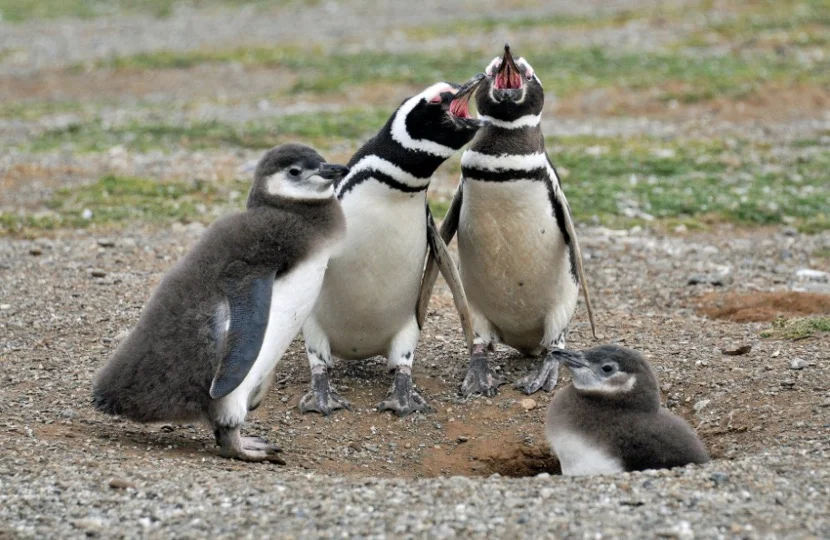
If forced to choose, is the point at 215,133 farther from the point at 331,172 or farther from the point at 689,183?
the point at 331,172

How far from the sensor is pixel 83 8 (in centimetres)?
2367

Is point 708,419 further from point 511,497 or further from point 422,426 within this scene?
point 511,497

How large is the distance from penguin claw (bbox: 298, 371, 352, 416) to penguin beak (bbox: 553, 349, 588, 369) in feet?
3.61

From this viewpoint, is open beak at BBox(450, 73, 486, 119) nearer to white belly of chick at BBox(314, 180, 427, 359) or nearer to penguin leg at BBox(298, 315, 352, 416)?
white belly of chick at BBox(314, 180, 427, 359)

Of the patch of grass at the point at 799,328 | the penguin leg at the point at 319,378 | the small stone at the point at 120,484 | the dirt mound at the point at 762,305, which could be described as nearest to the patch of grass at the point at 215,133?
the dirt mound at the point at 762,305

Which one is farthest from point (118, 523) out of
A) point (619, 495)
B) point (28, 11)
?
point (28, 11)

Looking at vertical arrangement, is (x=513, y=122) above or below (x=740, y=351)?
above

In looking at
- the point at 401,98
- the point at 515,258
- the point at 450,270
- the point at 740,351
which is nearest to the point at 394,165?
the point at 450,270

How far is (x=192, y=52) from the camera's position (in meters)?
17.6

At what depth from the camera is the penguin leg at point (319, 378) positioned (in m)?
5.41

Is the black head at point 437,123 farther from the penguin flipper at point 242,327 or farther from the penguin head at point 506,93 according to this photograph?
the penguin flipper at point 242,327

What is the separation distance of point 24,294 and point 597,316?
323 centimetres

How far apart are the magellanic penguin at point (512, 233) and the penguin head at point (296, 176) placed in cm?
92

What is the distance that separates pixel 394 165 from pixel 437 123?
0.27 meters
